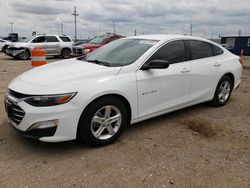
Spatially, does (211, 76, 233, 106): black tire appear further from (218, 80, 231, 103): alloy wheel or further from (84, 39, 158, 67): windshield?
(84, 39, 158, 67): windshield

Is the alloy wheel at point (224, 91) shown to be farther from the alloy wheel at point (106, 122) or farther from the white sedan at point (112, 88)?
the alloy wheel at point (106, 122)

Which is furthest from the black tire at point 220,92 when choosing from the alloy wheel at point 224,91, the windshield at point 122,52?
the windshield at point 122,52

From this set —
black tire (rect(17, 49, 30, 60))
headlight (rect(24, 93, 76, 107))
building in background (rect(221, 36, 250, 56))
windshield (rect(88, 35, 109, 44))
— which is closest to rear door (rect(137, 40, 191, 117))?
headlight (rect(24, 93, 76, 107))

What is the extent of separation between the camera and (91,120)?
3.33m

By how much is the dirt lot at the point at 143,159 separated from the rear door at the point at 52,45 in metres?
13.6

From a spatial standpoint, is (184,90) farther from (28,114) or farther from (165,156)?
(28,114)

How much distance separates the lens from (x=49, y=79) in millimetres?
3375

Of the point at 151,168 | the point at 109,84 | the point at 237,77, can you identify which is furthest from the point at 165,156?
the point at 237,77

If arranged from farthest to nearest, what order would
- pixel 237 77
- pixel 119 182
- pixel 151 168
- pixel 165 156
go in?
1. pixel 237 77
2. pixel 165 156
3. pixel 151 168
4. pixel 119 182

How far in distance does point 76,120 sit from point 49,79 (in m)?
0.68

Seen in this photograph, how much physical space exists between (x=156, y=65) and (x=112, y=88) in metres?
0.80

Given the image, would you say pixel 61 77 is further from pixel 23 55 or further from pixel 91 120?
pixel 23 55

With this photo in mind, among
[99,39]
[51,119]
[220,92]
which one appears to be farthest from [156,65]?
[99,39]

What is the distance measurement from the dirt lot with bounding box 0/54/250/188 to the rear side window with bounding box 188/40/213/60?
129 centimetres
